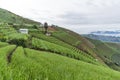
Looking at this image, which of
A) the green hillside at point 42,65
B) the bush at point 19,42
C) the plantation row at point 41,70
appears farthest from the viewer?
the bush at point 19,42

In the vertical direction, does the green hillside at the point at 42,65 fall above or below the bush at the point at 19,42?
above

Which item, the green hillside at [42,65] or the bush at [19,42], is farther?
the bush at [19,42]

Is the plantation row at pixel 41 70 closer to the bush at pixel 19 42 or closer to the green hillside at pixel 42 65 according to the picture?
the green hillside at pixel 42 65

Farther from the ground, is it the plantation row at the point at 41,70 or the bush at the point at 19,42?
the plantation row at the point at 41,70

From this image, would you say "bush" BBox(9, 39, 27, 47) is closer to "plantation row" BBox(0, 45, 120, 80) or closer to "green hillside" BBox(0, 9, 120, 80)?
"green hillside" BBox(0, 9, 120, 80)

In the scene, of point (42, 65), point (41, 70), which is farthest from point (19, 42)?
point (41, 70)

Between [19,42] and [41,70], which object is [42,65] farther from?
[19,42]

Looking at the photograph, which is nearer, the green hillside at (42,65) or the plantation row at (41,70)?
the plantation row at (41,70)

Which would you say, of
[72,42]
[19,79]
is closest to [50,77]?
[19,79]

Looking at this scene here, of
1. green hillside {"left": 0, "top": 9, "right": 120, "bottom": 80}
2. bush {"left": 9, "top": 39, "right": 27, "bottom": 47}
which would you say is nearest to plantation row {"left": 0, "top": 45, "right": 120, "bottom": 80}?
green hillside {"left": 0, "top": 9, "right": 120, "bottom": 80}

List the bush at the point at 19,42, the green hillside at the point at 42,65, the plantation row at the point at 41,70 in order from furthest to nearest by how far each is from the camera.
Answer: the bush at the point at 19,42 → the green hillside at the point at 42,65 → the plantation row at the point at 41,70

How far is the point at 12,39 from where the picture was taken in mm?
115938

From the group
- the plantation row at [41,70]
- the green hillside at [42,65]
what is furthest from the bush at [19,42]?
the plantation row at [41,70]

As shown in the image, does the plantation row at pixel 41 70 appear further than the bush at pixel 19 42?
No
